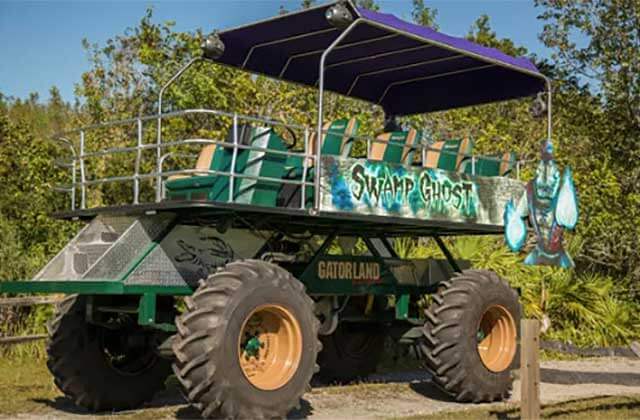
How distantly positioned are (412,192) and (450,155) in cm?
144

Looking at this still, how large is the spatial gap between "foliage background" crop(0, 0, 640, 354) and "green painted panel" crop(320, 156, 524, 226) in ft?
17.2

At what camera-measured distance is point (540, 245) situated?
10.4 metres

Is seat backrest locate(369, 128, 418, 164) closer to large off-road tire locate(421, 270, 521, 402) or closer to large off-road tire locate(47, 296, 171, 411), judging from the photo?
large off-road tire locate(421, 270, 521, 402)

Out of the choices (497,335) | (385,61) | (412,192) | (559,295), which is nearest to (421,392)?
(497,335)

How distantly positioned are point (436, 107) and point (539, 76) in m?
2.15

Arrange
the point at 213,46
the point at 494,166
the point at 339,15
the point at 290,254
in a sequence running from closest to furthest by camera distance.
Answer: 1. the point at 339,15
2. the point at 290,254
3. the point at 213,46
4. the point at 494,166

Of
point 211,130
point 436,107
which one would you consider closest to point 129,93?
point 211,130

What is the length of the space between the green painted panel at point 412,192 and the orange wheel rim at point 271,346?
1236mm

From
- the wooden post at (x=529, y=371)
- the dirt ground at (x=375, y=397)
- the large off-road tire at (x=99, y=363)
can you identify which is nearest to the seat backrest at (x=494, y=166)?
the dirt ground at (x=375, y=397)

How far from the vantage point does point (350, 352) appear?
13.4 m

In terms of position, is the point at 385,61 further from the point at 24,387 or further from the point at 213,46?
the point at 24,387

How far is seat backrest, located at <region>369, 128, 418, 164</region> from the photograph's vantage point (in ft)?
38.3

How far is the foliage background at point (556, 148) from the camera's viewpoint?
1783 cm

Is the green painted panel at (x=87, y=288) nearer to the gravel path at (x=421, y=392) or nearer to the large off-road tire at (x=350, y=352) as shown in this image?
the gravel path at (x=421, y=392)
